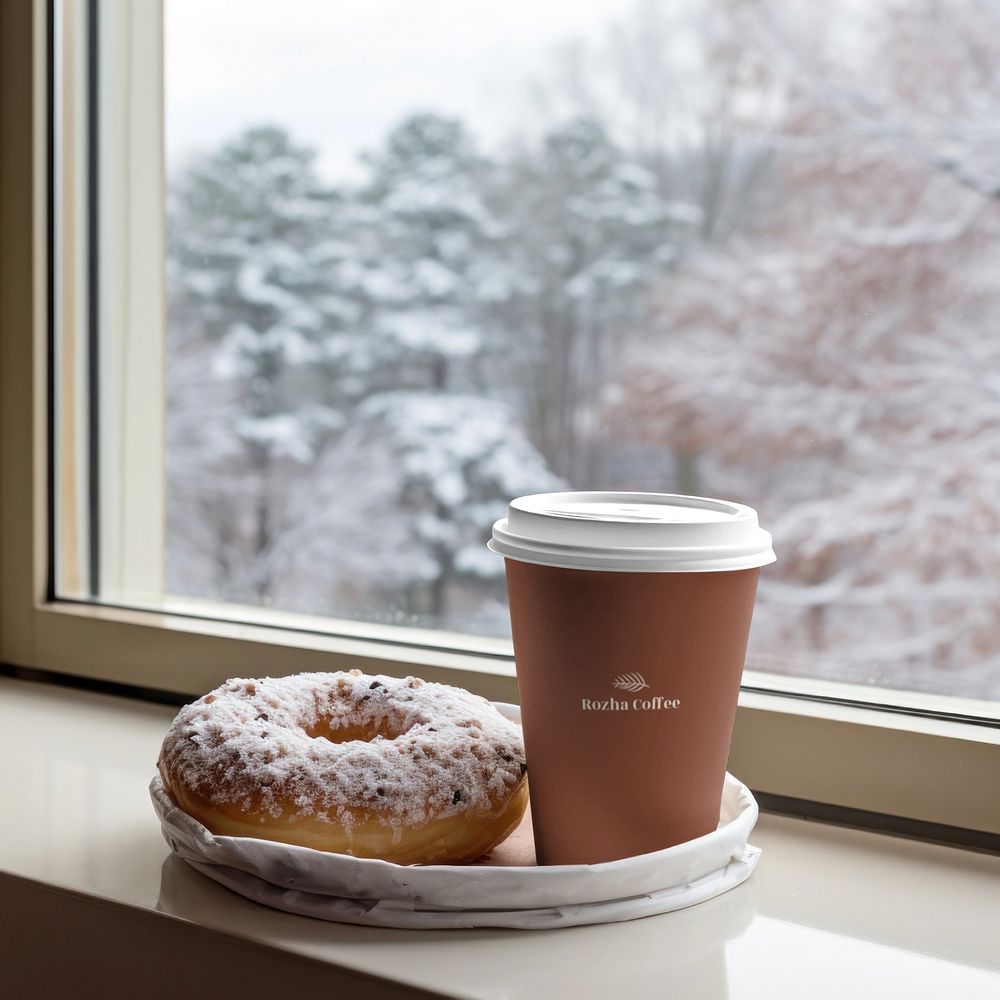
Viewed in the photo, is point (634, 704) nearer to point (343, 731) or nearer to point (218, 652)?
point (343, 731)

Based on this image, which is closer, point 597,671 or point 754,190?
point 597,671

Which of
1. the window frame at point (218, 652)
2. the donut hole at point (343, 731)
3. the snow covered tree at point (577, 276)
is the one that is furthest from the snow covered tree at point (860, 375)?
the donut hole at point (343, 731)

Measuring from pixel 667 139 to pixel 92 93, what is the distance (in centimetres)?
304

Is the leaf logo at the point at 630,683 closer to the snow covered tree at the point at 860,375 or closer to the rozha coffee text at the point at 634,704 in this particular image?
the rozha coffee text at the point at 634,704

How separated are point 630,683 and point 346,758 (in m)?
0.15

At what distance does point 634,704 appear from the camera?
49 cm

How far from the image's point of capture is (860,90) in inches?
140

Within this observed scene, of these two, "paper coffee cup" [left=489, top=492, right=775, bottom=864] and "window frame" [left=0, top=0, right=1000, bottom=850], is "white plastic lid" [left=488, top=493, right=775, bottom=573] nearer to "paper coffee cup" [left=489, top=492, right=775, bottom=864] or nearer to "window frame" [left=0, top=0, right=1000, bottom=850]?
"paper coffee cup" [left=489, top=492, right=775, bottom=864]

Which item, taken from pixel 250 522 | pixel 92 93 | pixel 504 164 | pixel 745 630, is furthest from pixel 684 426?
pixel 745 630

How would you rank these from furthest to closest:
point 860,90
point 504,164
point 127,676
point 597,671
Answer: point 504,164 → point 860,90 → point 127,676 → point 597,671

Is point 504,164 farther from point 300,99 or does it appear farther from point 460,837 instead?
point 460,837

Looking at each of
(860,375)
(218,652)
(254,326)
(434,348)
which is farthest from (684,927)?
(254,326)

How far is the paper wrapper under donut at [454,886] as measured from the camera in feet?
1.64

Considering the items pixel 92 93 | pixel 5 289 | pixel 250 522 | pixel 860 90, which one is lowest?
pixel 250 522
